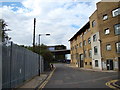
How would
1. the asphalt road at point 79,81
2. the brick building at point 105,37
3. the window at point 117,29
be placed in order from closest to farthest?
the asphalt road at point 79,81, the window at point 117,29, the brick building at point 105,37

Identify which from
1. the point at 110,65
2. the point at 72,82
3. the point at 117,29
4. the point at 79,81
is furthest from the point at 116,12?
the point at 72,82

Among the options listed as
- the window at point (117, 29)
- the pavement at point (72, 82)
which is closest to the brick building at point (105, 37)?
the window at point (117, 29)

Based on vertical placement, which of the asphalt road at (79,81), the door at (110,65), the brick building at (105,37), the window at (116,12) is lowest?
the asphalt road at (79,81)

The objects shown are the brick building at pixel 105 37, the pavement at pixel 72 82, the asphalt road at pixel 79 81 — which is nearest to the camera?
the pavement at pixel 72 82

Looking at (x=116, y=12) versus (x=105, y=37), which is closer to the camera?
(x=116, y=12)

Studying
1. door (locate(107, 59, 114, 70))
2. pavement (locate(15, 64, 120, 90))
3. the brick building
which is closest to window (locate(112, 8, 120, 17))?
the brick building

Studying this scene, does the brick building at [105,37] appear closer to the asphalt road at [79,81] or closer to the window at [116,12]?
the window at [116,12]

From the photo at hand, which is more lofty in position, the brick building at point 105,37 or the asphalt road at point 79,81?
the brick building at point 105,37

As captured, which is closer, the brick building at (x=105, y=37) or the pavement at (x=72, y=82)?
the pavement at (x=72, y=82)

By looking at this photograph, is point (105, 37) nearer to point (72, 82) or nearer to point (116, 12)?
point (116, 12)

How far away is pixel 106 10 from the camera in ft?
123

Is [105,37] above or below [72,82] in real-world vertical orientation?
above

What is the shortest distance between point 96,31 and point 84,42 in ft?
40.5

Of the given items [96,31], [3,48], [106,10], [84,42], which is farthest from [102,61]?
[3,48]
